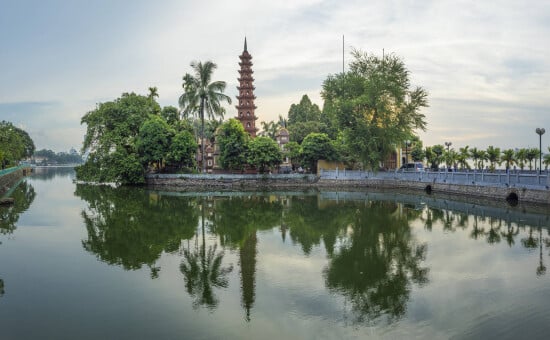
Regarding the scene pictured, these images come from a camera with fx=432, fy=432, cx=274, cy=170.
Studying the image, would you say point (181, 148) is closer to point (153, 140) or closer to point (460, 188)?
point (153, 140)

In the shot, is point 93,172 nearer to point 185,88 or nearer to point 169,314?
point 185,88

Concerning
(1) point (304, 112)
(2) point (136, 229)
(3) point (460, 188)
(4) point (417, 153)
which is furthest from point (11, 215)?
(4) point (417, 153)

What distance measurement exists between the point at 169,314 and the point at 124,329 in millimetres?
981

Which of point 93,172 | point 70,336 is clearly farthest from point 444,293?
point 93,172

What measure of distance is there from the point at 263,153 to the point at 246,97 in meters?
11.6

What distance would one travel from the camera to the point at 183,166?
50.7 meters

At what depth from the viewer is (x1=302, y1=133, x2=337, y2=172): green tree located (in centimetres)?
4950

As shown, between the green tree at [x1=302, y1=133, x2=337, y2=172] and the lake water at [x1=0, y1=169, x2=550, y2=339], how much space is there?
28222mm

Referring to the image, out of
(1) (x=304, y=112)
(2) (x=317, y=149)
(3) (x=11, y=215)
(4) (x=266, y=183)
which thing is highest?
(1) (x=304, y=112)

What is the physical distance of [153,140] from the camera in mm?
46031

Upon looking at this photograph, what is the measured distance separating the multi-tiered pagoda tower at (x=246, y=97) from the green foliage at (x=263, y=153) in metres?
7.69

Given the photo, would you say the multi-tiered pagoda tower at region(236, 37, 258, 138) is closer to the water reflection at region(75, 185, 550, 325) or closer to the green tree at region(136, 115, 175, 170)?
the green tree at region(136, 115, 175, 170)

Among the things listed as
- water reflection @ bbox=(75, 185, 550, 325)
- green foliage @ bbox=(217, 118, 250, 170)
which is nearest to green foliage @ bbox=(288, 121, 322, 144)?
green foliage @ bbox=(217, 118, 250, 170)

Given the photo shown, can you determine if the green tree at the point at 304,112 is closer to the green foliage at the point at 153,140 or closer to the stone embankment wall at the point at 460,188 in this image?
the stone embankment wall at the point at 460,188
